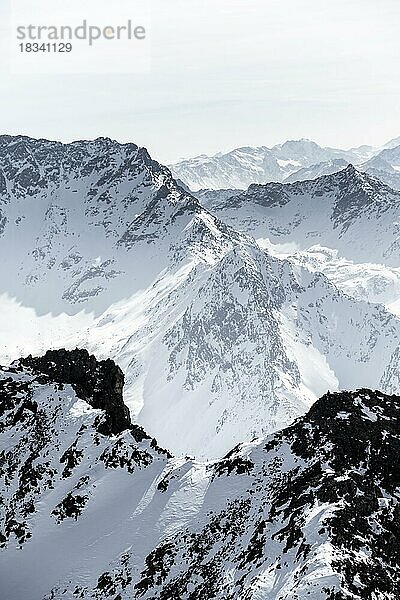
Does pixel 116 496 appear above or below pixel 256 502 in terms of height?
below

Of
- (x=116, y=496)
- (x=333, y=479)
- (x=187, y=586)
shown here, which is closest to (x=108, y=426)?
(x=116, y=496)

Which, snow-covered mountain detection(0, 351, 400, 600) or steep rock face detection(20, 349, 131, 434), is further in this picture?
steep rock face detection(20, 349, 131, 434)

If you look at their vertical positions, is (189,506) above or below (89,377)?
below

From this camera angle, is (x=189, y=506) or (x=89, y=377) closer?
(x=189, y=506)

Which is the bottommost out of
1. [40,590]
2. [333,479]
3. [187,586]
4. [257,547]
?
[40,590]

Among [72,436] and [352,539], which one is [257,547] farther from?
[72,436]

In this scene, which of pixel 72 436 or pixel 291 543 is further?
pixel 72 436

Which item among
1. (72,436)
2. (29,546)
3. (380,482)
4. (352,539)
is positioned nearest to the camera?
(352,539)

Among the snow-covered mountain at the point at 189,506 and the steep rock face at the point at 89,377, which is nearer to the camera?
the snow-covered mountain at the point at 189,506
